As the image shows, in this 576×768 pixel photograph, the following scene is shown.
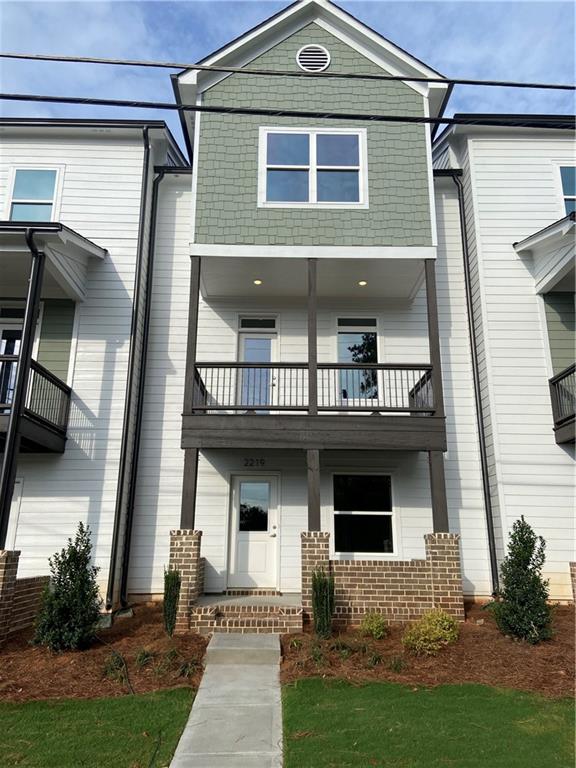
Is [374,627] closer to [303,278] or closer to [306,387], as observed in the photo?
[306,387]

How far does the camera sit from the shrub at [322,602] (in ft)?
24.7

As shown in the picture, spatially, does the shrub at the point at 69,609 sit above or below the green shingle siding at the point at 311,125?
below

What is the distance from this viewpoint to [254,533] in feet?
33.8

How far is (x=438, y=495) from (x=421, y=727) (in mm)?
4153

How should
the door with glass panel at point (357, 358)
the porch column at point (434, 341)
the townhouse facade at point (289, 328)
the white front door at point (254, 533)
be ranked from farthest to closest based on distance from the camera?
1. the door with glass panel at point (357, 358)
2. the white front door at point (254, 533)
3. the townhouse facade at point (289, 328)
4. the porch column at point (434, 341)

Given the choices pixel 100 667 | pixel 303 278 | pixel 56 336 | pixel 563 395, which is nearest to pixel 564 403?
pixel 563 395

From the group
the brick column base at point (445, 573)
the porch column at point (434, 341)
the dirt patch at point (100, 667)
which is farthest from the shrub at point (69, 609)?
the porch column at point (434, 341)

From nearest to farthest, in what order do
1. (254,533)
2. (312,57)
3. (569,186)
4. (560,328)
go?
(254,533), (560,328), (312,57), (569,186)

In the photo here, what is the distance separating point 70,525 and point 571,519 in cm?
896

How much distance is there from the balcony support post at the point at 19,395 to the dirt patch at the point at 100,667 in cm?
164

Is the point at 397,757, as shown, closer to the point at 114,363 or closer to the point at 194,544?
the point at 194,544

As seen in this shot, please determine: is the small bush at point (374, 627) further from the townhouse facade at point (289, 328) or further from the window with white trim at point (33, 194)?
the window with white trim at point (33, 194)

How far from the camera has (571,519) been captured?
983 centimetres

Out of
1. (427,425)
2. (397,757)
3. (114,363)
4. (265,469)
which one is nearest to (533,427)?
(427,425)
